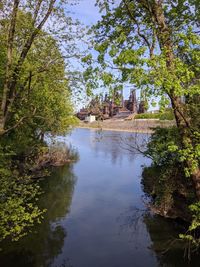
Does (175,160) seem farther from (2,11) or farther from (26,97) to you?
(2,11)

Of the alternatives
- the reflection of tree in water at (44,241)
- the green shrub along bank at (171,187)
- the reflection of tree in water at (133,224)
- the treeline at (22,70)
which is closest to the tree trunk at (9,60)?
the treeline at (22,70)

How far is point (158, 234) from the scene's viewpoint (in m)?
15.6

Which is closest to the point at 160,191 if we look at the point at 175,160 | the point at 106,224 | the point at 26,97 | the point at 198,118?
the point at 175,160

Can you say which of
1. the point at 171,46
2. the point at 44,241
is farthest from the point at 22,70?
the point at 44,241

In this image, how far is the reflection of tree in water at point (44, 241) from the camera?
12750mm

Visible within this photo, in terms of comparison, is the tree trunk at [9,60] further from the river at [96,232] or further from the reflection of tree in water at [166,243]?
the reflection of tree in water at [166,243]

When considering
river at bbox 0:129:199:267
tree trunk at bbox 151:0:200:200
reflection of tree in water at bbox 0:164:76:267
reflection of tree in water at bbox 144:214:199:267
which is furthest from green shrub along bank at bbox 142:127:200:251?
tree trunk at bbox 151:0:200:200

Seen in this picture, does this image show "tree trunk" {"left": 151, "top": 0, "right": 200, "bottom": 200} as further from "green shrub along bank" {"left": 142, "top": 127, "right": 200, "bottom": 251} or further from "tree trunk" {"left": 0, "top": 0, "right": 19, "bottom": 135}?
"green shrub along bank" {"left": 142, "top": 127, "right": 200, "bottom": 251}

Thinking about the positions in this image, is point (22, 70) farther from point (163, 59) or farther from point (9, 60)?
point (163, 59)

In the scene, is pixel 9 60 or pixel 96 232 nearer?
pixel 9 60

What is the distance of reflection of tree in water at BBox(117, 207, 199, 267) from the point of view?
511 inches

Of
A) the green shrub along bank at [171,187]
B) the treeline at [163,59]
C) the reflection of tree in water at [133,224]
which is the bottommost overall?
the reflection of tree in water at [133,224]

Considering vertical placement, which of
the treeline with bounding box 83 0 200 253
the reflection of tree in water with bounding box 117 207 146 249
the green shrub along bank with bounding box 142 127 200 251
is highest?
the treeline with bounding box 83 0 200 253

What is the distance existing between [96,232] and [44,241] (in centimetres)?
261
